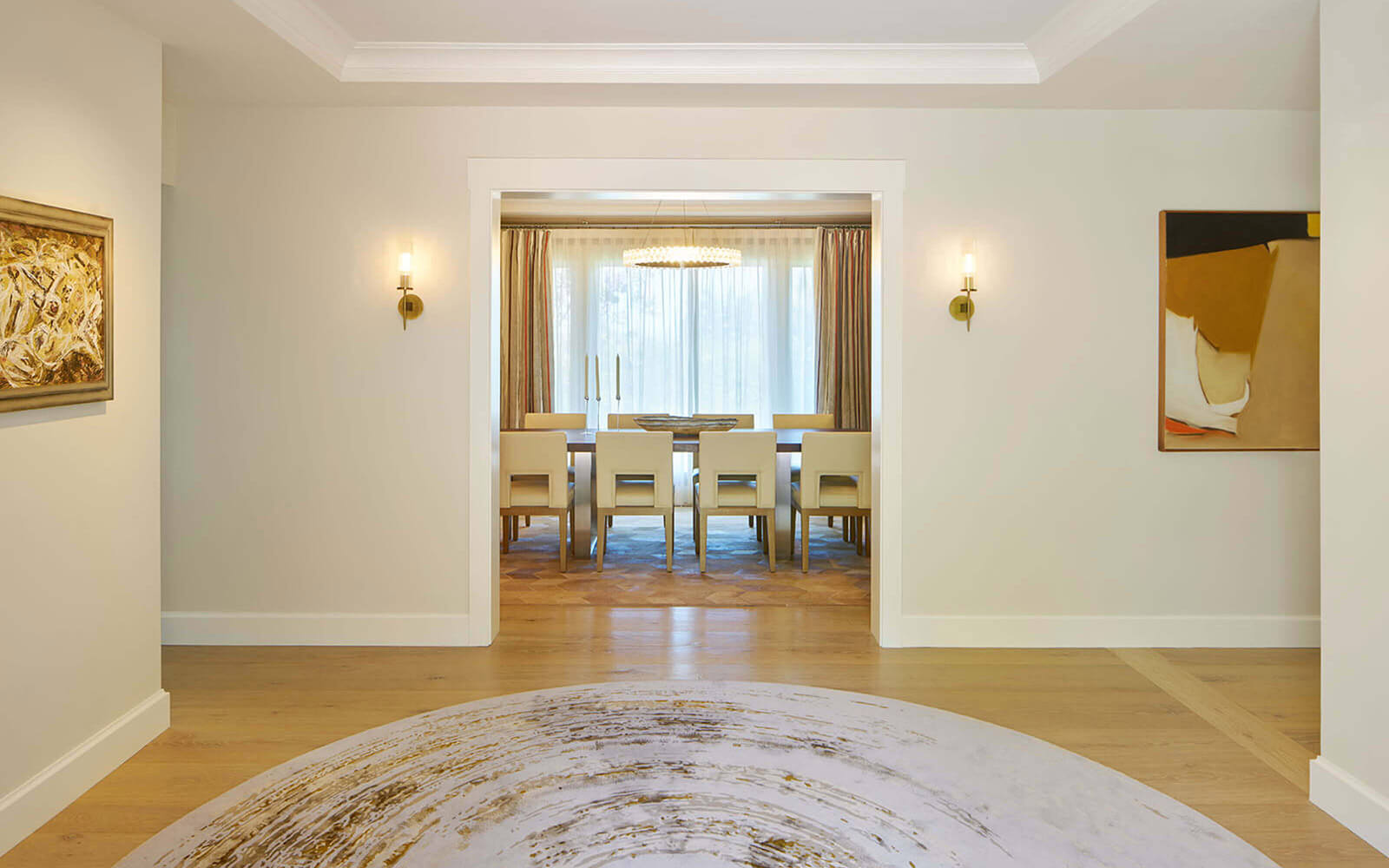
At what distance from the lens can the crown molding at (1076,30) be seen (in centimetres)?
300

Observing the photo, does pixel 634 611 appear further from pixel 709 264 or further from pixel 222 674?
pixel 709 264

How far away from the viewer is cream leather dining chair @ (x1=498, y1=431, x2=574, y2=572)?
220 inches

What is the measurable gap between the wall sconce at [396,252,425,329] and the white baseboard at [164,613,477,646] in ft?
4.24

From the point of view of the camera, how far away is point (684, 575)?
5.52 m

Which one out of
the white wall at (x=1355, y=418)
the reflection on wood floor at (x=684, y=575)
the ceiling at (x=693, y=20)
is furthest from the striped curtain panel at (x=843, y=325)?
the white wall at (x=1355, y=418)

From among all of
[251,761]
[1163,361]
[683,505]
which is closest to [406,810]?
[251,761]

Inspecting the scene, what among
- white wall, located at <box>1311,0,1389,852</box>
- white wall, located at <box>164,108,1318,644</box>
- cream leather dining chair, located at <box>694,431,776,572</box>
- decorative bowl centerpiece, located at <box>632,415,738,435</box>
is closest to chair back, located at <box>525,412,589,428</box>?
decorative bowl centerpiece, located at <box>632,415,738,435</box>

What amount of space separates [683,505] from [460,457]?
397 cm

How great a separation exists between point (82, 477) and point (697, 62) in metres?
2.51

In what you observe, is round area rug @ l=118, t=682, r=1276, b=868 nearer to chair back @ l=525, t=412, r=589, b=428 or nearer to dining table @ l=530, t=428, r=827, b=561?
dining table @ l=530, t=428, r=827, b=561

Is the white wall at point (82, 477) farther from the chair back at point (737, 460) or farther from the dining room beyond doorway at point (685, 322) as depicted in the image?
the dining room beyond doorway at point (685, 322)

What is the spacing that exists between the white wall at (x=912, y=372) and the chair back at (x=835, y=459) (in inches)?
58.4

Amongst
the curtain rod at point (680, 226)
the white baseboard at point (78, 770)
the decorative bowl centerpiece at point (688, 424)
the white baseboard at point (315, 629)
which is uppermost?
the curtain rod at point (680, 226)

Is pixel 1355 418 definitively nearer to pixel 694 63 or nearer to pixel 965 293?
pixel 965 293
